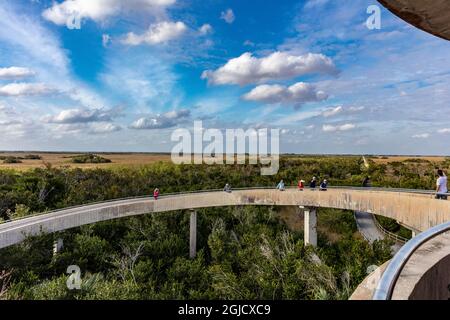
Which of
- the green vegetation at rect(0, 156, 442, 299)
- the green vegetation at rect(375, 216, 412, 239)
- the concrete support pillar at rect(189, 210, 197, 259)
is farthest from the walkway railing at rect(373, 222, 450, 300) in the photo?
the green vegetation at rect(375, 216, 412, 239)

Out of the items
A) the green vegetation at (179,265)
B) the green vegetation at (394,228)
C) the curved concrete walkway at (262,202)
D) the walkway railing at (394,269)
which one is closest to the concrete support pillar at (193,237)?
the green vegetation at (179,265)

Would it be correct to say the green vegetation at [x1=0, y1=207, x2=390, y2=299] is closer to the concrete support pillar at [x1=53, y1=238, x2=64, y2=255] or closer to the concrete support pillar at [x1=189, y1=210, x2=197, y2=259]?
the concrete support pillar at [x1=53, y1=238, x2=64, y2=255]

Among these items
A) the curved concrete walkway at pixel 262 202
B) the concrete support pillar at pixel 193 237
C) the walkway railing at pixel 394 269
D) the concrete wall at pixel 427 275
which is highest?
the walkway railing at pixel 394 269

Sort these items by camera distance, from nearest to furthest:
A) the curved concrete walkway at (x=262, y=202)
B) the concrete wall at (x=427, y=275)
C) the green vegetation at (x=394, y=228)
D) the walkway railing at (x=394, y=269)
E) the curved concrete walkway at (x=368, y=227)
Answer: the walkway railing at (x=394, y=269), the concrete wall at (x=427, y=275), the curved concrete walkway at (x=262, y=202), the curved concrete walkway at (x=368, y=227), the green vegetation at (x=394, y=228)

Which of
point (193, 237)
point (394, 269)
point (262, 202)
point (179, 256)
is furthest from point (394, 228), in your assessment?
point (394, 269)

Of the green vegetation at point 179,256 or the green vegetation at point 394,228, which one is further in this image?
the green vegetation at point 394,228

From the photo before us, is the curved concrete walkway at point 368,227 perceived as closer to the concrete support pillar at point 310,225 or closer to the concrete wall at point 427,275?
the concrete support pillar at point 310,225

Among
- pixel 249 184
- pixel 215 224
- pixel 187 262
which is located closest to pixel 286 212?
pixel 249 184
